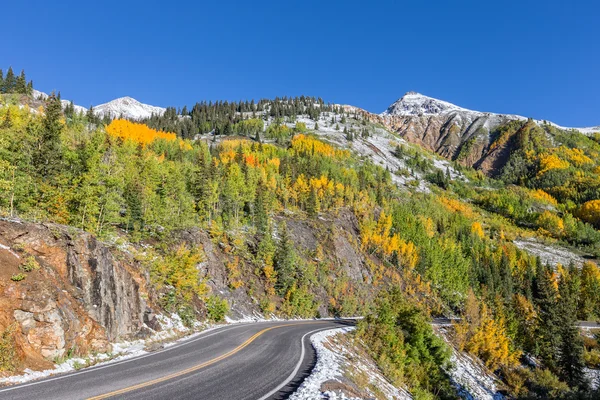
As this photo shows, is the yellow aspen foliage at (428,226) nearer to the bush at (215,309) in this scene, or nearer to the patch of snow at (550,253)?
the patch of snow at (550,253)

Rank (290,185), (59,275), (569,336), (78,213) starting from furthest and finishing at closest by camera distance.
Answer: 1. (290,185)
2. (569,336)
3. (78,213)
4. (59,275)

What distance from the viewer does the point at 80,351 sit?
1550cm

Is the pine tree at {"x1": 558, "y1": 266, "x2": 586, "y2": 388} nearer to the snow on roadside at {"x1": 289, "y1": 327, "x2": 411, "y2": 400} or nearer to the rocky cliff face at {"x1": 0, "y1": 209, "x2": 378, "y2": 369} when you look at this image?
the snow on roadside at {"x1": 289, "y1": 327, "x2": 411, "y2": 400}

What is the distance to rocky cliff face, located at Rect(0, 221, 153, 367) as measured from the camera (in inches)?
549

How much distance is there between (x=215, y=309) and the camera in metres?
33.3

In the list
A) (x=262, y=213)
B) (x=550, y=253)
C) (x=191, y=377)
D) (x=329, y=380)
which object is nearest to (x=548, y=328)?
(x=329, y=380)

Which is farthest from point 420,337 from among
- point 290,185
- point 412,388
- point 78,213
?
point 290,185

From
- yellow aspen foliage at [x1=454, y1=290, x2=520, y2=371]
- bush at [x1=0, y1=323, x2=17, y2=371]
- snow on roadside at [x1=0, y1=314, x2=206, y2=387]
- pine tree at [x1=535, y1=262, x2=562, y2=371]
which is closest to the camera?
bush at [x1=0, y1=323, x2=17, y2=371]

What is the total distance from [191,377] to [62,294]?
895cm

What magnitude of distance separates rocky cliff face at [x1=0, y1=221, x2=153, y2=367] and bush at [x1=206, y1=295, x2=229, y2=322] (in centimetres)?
1051

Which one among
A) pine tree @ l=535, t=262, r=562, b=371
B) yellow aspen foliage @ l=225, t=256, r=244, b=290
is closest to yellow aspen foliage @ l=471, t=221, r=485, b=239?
pine tree @ l=535, t=262, r=562, b=371

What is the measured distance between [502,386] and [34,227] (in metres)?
49.6

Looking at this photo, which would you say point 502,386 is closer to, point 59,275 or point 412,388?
point 412,388

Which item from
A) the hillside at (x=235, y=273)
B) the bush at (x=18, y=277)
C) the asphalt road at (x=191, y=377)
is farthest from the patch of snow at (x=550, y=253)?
the bush at (x=18, y=277)
